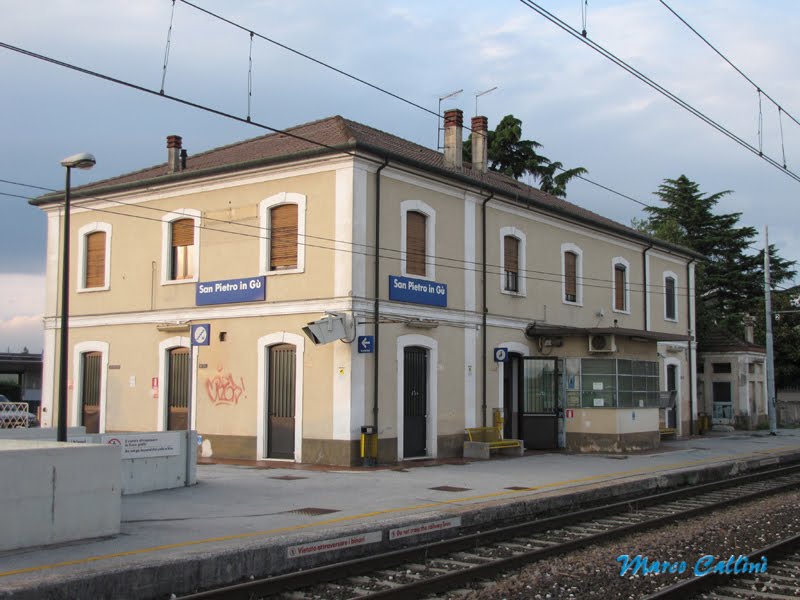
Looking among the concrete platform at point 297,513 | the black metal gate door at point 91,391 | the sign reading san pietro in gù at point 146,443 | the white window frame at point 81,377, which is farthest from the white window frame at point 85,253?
the sign reading san pietro in gù at point 146,443

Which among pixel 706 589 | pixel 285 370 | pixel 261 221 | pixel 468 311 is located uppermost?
pixel 261 221

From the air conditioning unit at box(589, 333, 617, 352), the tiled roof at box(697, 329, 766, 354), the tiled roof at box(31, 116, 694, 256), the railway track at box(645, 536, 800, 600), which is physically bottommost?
the railway track at box(645, 536, 800, 600)

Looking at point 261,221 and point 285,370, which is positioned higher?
point 261,221

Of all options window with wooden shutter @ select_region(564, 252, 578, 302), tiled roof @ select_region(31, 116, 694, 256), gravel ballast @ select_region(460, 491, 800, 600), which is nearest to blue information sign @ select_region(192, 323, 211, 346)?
tiled roof @ select_region(31, 116, 694, 256)

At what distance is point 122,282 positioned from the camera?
23016mm

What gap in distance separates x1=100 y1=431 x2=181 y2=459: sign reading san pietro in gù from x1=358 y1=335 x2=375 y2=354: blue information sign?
5.13 meters

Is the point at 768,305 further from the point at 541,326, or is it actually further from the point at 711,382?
the point at 541,326

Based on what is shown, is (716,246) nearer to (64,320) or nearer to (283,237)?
(283,237)

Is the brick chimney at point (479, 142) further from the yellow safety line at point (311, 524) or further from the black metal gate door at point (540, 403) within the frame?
the yellow safety line at point (311, 524)

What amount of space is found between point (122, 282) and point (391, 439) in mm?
9094

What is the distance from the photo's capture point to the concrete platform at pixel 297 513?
8.02m

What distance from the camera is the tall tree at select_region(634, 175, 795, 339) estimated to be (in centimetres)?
5150

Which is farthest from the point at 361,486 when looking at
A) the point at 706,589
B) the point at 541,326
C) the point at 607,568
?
the point at 541,326

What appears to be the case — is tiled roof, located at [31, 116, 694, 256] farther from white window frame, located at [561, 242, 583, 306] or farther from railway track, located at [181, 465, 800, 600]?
railway track, located at [181, 465, 800, 600]
